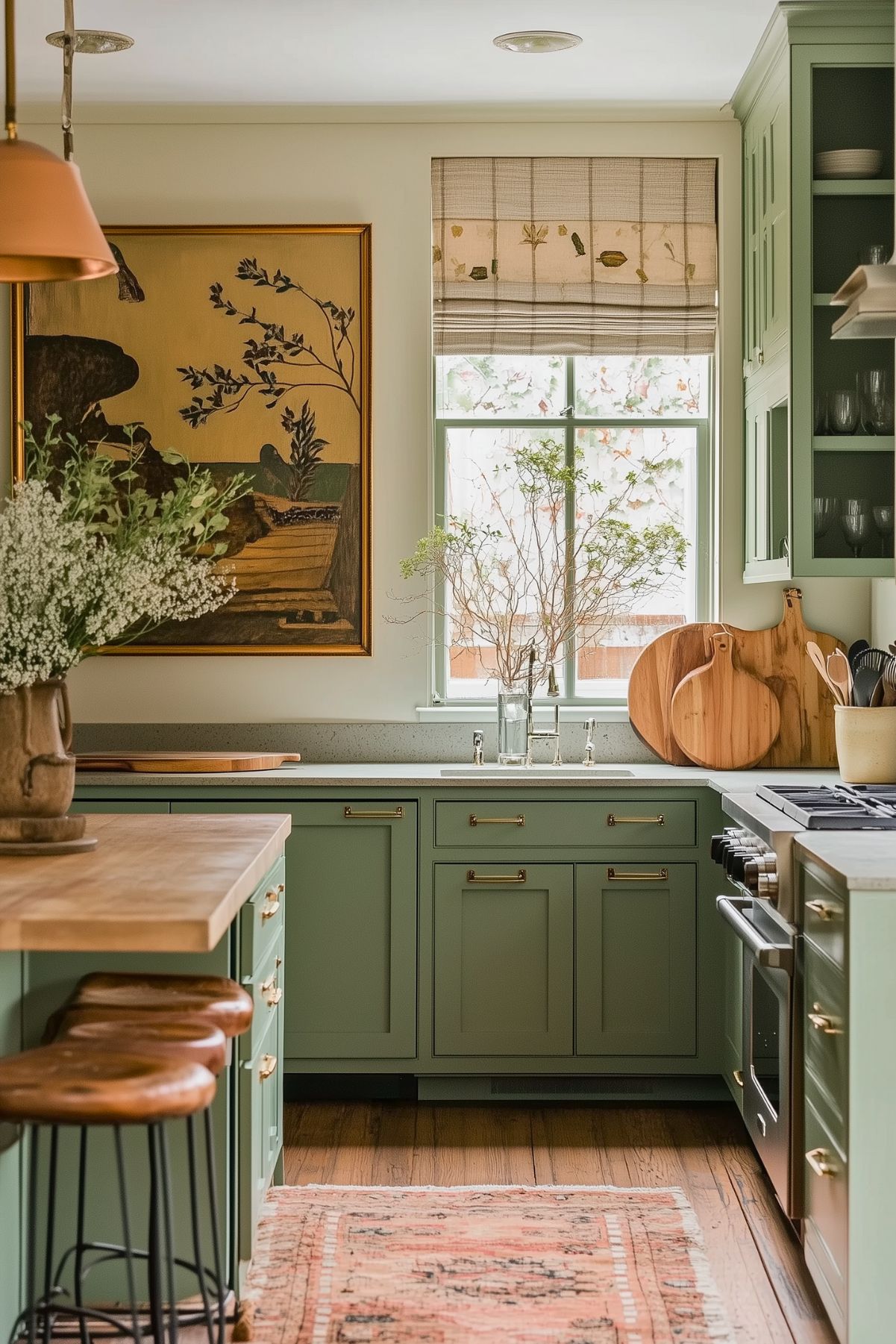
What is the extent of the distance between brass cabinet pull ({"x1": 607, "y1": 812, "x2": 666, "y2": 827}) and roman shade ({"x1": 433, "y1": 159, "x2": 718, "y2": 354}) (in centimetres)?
151

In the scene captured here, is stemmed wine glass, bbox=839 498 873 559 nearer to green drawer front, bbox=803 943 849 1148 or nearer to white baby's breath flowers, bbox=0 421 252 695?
green drawer front, bbox=803 943 849 1148

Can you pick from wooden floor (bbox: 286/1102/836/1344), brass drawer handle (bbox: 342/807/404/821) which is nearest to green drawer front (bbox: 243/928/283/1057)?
wooden floor (bbox: 286/1102/836/1344)

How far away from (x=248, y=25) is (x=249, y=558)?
1.54 metres

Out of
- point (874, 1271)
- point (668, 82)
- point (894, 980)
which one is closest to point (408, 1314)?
point (874, 1271)

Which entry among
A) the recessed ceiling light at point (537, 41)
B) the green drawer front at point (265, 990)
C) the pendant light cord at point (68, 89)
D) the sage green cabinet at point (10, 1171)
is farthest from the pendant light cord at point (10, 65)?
the recessed ceiling light at point (537, 41)

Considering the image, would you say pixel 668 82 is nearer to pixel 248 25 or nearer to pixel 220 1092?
pixel 248 25

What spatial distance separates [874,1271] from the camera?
2238 mm

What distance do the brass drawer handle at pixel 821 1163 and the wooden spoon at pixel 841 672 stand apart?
1.61 m

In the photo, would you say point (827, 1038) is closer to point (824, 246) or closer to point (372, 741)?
point (372, 741)

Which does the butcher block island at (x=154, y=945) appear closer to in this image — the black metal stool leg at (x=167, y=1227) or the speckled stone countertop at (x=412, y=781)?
the black metal stool leg at (x=167, y=1227)

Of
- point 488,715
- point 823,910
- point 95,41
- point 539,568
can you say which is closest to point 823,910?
point 823,910

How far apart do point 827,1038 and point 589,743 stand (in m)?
1.77

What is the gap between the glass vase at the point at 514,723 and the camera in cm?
408

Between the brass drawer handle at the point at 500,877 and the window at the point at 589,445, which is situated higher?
the window at the point at 589,445
